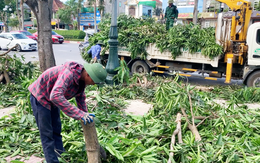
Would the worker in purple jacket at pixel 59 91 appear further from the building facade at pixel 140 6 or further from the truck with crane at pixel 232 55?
the building facade at pixel 140 6

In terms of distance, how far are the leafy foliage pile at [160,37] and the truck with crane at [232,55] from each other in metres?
0.26

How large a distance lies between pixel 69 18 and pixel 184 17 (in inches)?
907

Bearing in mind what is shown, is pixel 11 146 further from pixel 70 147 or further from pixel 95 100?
pixel 95 100

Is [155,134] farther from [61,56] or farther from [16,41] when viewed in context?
[16,41]

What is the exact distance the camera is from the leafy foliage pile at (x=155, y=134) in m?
3.35

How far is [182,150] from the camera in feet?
11.2

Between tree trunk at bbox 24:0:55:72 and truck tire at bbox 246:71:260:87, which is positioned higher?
tree trunk at bbox 24:0:55:72

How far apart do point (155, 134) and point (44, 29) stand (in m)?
5.78

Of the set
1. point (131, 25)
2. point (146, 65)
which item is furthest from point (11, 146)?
point (131, 25)

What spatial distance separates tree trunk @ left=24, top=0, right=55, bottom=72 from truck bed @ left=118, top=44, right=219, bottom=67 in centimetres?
335

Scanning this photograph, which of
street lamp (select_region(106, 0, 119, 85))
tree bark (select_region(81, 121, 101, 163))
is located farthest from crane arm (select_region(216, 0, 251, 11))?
tree bark (select_region(81, 121, 101, 163))

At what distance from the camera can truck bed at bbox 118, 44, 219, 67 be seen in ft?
29.0

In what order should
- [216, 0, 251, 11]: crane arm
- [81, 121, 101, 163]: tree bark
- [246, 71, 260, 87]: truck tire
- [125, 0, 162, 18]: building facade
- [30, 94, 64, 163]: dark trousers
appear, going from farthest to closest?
1. [125, 0, 162, 18]: building facade
2. [216, 0, 251, 11]: crane arm
3. [246, 71, 260, 87]: truck tire
4. [30, 94, 64, 163]: dark trousers
5. [81, 121, 101, 163]: tree bark

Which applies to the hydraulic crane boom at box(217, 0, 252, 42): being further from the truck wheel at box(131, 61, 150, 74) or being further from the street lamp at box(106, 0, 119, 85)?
the street lamp at box(106, 0, 119, 85)
